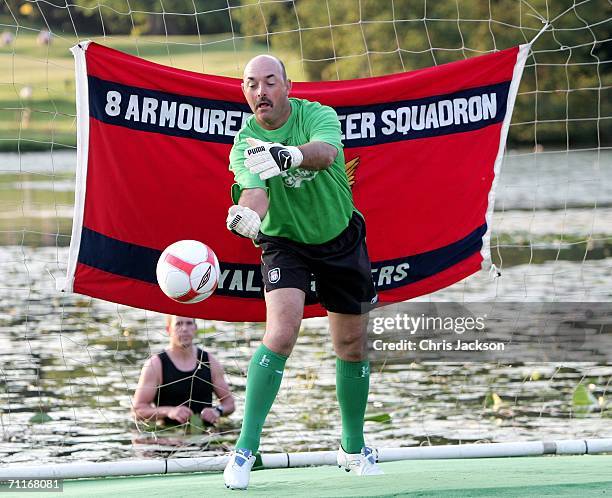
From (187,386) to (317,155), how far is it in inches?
137

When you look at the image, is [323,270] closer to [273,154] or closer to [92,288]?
[273,154]

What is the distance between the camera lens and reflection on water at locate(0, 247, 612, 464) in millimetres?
8359

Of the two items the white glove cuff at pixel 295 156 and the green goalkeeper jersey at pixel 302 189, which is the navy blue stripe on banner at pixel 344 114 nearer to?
the green goalkeeper jersey at pixel 302 189

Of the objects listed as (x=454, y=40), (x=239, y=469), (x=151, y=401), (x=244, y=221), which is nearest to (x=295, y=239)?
(x=244, y=221)

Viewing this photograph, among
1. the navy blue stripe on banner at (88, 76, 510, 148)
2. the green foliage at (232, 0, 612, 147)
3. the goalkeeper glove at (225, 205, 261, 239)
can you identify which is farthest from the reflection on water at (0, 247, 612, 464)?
the green foliage at (232, 0, 612, 147)

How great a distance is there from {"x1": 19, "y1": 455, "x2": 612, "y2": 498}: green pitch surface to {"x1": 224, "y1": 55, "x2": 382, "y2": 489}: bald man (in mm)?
230

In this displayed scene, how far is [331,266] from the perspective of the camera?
541 cm

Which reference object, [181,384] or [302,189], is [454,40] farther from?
[302,189]

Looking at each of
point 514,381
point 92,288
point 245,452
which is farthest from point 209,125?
point 514,381

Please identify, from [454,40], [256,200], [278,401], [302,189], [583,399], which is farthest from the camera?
[454,40]

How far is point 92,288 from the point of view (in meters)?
6.57

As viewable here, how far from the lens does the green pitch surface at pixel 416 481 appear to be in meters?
5.12

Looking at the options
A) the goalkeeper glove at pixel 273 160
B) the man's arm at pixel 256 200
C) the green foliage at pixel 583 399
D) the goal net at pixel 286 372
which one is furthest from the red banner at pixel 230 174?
the green foliage at pixel 583 399

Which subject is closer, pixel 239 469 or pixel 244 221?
pixel 244 221
